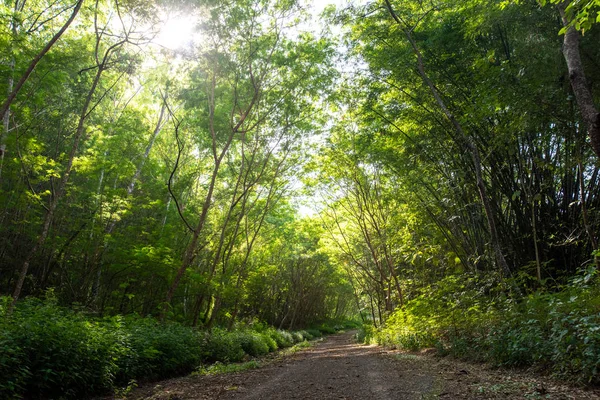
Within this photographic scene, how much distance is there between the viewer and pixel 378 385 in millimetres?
5281

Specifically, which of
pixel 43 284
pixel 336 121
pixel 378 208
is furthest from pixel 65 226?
pixel 378 208

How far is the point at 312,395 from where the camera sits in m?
4.78

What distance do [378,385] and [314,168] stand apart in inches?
451

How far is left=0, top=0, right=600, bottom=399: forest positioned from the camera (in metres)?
5.40

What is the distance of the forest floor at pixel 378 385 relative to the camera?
13.5 feet

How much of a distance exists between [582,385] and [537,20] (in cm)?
596

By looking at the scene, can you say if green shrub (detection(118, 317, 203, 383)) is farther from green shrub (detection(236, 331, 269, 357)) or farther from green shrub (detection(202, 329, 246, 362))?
green shrub (detection(236, 331, 269, 357))

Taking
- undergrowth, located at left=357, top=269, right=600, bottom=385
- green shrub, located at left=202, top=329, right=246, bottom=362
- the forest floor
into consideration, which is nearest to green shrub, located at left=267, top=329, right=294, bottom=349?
green shrub, located at left=202, top=329, right=246, bottom=362

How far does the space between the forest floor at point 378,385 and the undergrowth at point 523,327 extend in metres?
0.26

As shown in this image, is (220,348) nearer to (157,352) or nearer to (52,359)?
(157,352)

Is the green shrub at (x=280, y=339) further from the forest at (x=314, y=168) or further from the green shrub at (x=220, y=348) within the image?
the green shrub at (x=220, y=348)

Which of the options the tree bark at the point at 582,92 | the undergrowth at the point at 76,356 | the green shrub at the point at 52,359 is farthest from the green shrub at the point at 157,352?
the tree bark at the point at 582,92

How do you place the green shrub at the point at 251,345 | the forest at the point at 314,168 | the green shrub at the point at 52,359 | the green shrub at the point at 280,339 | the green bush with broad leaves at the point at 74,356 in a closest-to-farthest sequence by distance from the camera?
the green shrub at the point at 52,359, the green bush with broad leaves at the point at 74,356, the forest at the point at 314,168, the green shrub at the point at 251,345, the green shrub at the point at 280,339

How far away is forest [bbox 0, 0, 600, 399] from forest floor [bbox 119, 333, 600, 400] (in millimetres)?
405
